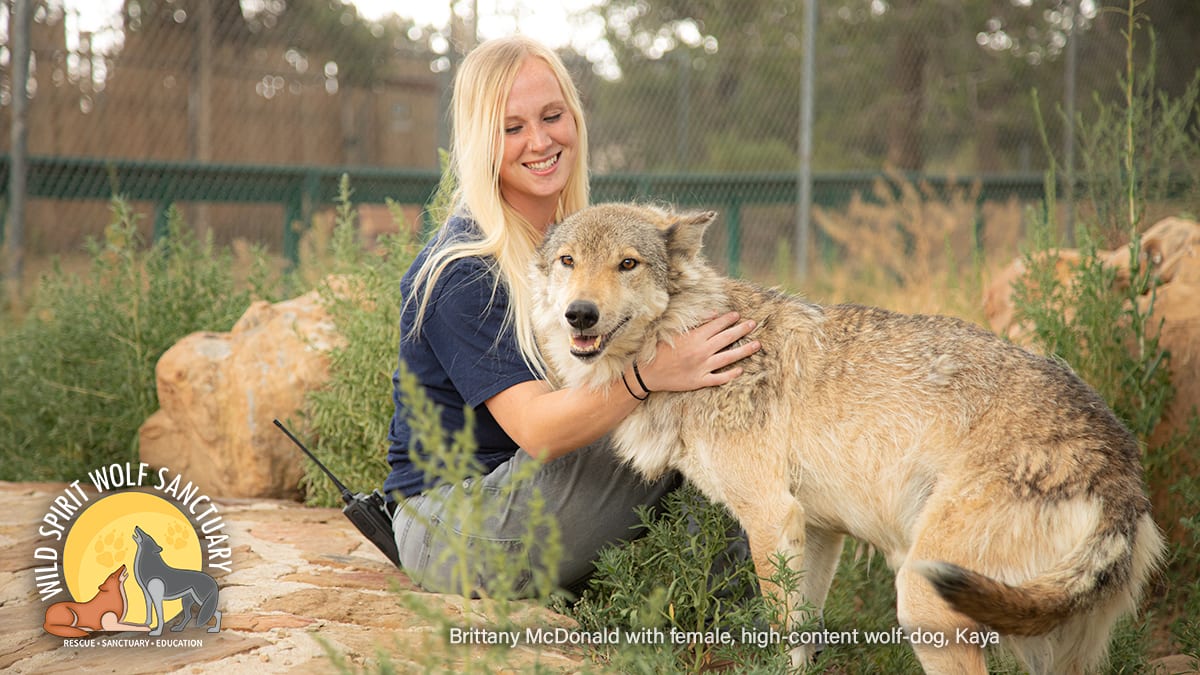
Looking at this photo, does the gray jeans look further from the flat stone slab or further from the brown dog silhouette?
the brown dog silhouette

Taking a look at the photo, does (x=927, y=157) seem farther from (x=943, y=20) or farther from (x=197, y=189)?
(x=197, y=189)

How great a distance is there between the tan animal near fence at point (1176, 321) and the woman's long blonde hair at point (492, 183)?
2.41 meters

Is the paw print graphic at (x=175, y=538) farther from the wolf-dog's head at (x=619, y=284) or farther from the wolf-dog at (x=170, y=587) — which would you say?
the wolf-dog's head at (x=619, y=284)

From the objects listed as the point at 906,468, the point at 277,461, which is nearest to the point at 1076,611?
the point at 906,468

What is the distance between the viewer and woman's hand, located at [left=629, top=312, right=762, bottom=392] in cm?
322

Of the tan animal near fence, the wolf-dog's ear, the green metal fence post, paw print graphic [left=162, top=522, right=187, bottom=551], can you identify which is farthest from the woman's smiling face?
the green metal fence post

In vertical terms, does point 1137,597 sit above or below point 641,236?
below

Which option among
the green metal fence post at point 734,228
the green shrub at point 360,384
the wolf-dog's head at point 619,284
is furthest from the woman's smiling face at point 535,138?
the green metal fence post at point 734,228

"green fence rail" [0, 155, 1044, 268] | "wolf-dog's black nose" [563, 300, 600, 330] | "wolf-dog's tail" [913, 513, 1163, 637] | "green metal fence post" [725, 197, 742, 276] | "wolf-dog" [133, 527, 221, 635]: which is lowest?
"wolf-dog" [133, 527, 221, 635]

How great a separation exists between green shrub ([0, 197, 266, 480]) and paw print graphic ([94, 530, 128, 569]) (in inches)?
70.2

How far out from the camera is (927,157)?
1303cm

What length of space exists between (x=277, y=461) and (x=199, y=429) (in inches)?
17.7

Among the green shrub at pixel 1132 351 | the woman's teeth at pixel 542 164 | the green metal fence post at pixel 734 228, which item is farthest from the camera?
the green metal fence post at pixel 734 228

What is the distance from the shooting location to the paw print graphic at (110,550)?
336 cm
